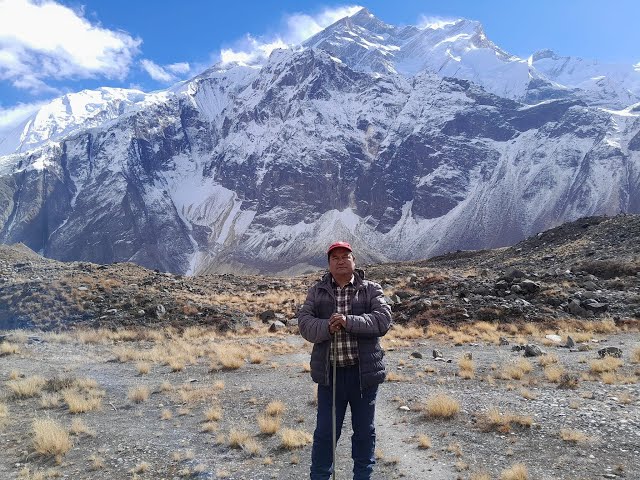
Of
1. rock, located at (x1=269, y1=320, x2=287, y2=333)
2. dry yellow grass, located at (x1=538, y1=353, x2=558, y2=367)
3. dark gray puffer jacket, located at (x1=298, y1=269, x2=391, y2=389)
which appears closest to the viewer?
dark gray puffer jacket, located at (x1=298, y1=269, x2=391, y2=389)

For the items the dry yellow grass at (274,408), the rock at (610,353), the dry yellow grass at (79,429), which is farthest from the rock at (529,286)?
the dry yellow grass at (79,429)

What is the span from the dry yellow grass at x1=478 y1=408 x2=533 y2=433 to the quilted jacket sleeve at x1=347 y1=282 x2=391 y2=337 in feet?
13.0

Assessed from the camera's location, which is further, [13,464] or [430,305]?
[430,305]

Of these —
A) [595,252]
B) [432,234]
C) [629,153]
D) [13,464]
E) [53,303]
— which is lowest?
[13,464]

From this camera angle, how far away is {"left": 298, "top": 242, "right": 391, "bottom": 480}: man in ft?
18.4

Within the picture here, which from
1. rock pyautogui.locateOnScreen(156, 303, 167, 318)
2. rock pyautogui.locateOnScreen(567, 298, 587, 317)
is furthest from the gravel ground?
rock pyautogui.locateOnScreen(156, 303, 167, 318)

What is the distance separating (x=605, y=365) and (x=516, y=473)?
6.51m

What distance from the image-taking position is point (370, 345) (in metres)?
5.63

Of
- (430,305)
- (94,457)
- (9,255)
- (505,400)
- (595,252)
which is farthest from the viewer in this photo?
(9,255)

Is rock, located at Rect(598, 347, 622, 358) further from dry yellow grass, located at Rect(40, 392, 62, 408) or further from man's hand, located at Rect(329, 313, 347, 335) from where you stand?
dry yellow grass, located at Rect(40, 392, 62, 408)

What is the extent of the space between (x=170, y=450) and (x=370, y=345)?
4.51m

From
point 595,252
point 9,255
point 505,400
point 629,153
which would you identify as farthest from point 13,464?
point 629,153

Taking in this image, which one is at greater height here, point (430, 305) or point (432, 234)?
point (432, 234)

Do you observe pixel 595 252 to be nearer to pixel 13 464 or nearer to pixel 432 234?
pixel 13 464
